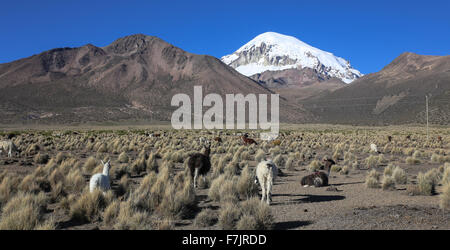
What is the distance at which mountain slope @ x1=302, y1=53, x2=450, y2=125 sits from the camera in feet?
329

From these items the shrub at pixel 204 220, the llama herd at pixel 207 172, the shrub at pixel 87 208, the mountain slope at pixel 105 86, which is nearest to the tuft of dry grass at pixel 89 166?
the llama herd at pixel 207 172

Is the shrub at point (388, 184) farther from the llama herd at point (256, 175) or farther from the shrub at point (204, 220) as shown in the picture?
the shrub at point (204, 220)

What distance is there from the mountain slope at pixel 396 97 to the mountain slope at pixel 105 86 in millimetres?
18807

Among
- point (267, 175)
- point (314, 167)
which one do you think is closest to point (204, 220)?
point (267, 175)

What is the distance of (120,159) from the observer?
1797cm

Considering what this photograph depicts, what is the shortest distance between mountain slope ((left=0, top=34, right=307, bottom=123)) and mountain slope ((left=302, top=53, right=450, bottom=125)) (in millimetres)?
18807

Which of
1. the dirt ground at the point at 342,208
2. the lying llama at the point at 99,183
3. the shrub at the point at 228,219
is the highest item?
the lying llama at the point at 99,183

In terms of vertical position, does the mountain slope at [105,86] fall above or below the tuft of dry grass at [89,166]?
above

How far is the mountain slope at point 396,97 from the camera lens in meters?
100

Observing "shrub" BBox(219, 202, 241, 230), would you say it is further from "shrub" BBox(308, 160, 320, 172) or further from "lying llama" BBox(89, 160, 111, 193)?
"shrub" BBox(308, 160, 320, 172)

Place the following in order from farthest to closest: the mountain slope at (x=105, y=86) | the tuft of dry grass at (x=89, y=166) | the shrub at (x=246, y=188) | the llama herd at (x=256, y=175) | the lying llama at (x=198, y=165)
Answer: the mountain slope at (x=105, y=86)
the tuft of dry grass at (x=89, y=166)
the lying llama at (x=198, y=165)
the shrub at (x=246, y=188)
the llama herd at (x=256, y=175)

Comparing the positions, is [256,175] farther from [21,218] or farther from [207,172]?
[21,218]
